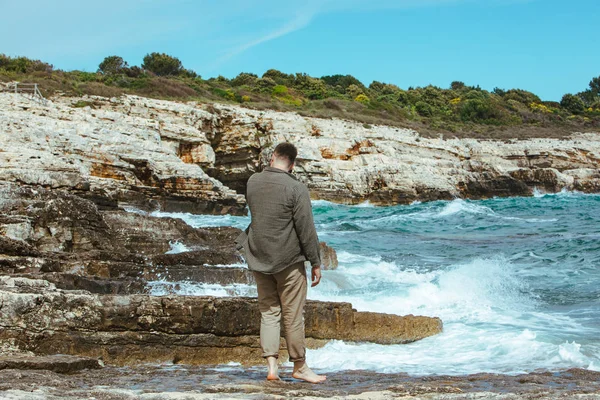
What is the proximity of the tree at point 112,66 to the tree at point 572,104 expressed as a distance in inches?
1946

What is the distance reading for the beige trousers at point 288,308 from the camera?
4.86 meters

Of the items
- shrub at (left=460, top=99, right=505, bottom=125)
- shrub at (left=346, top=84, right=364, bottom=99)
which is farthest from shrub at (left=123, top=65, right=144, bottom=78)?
shrub at (left=460, top=99, right=505, bottom=125)

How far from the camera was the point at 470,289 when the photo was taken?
11.4 m

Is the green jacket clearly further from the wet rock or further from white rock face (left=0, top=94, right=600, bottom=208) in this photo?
white rock face (left=0, top=94, right=600, bottom=208)

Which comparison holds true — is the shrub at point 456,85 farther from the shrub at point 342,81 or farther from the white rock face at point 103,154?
the white rock face at point 103,154

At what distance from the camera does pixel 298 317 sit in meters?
4.89

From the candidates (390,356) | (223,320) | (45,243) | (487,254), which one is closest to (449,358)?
(390,356)

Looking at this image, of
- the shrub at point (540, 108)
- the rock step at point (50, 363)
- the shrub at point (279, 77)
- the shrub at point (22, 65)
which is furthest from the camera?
the shrub at point (540, 108)

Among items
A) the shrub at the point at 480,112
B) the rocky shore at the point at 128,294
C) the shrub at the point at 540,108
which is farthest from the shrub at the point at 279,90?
the shrub at the point at 540,108

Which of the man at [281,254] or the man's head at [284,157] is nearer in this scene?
the man at [281,254]

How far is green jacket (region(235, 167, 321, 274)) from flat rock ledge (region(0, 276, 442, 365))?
1.71 metres

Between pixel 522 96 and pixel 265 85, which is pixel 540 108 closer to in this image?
pixel 522 96

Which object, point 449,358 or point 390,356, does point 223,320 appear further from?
point 449,358

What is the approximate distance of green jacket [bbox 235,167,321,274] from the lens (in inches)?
189
